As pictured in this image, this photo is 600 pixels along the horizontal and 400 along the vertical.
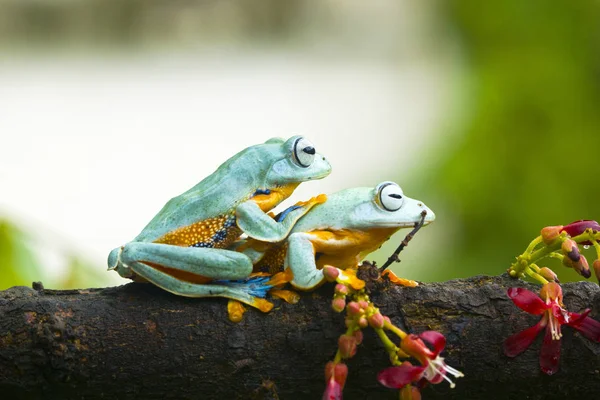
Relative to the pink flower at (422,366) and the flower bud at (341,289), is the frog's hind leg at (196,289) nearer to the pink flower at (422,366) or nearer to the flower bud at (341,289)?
the flower bud at (341,289)

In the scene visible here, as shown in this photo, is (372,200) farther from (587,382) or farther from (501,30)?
(501,30)

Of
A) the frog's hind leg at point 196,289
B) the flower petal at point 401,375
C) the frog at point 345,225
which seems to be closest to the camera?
the flower petal at point 401,375

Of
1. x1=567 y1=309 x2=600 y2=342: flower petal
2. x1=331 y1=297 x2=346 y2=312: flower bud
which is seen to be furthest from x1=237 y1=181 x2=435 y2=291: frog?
x1=567 y1=309 x2=600 y2=342: flower petal

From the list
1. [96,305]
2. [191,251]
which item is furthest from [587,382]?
[96,305]

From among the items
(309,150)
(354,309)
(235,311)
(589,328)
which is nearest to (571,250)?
(589,328)

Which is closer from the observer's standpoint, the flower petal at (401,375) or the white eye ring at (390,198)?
the flower petal at (401,375)

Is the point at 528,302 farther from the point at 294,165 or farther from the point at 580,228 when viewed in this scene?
the point at 294,165

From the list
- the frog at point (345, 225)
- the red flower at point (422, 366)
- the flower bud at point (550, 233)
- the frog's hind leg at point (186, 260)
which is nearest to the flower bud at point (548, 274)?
the flower bud at point (550, 233)
